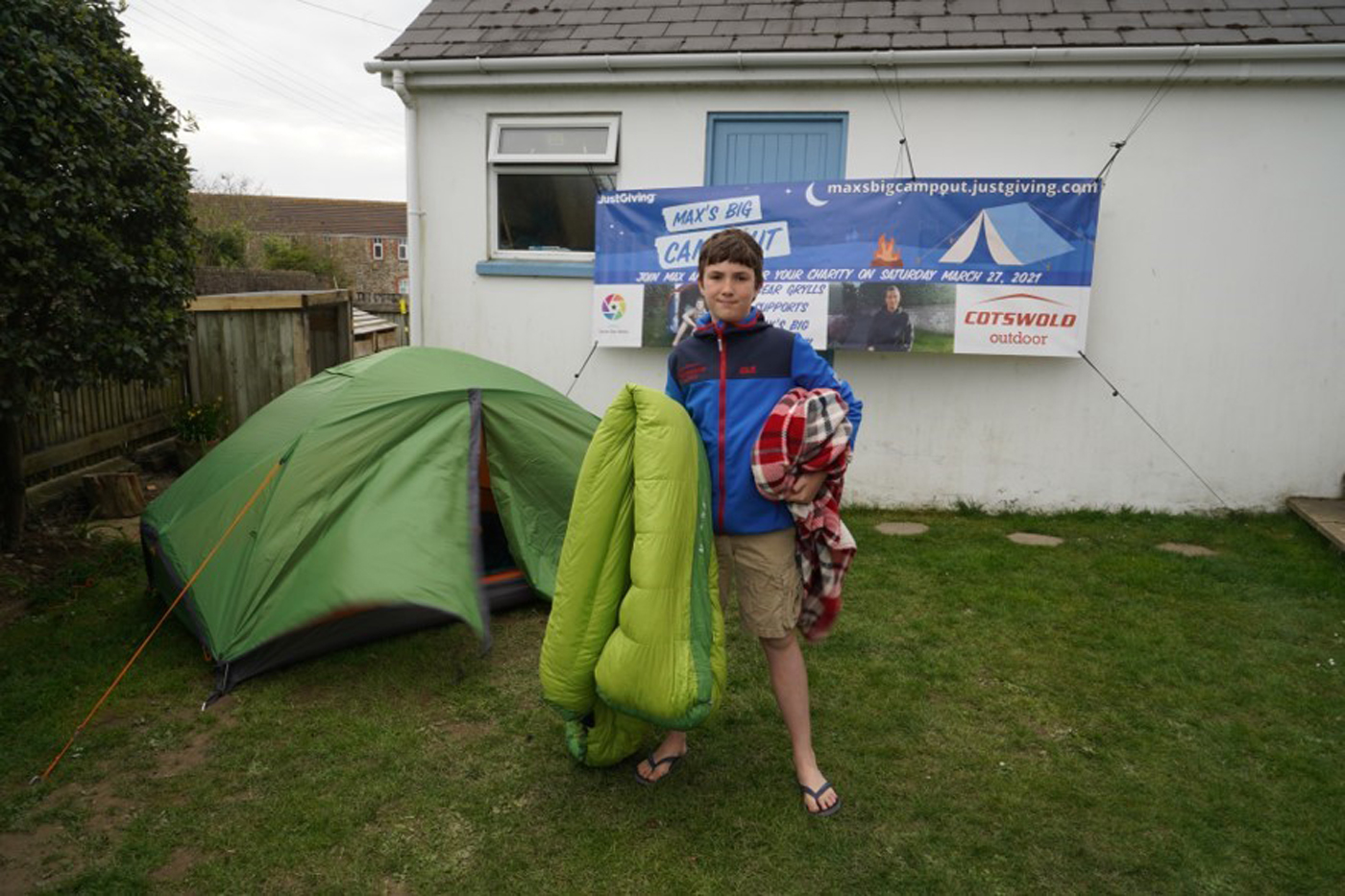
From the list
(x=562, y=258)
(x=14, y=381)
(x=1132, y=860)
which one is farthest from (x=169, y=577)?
(x=1132, y=860)

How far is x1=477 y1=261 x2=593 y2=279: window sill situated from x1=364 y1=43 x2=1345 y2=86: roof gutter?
1.31m

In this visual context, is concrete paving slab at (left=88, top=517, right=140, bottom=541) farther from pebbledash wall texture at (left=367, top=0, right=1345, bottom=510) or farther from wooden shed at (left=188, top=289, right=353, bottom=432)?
pebbledash wall texture at (left=367, top=0, right=1345, bottom=510)

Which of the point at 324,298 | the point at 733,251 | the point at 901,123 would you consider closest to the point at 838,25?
the point at 901,123

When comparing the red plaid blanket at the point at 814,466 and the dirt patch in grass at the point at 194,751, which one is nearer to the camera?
the red plaid blanket at the point at 814,466

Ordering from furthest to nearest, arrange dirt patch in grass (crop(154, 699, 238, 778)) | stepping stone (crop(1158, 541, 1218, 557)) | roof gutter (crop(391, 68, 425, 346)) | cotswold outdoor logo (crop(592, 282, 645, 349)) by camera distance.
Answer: roof gutter (crop(391, 68, 425, 346)), cotswold outdoor logo (crop(592, 282, 645, 349)), stepping stone (crop(1158, 541, 1218, 557)), dirt patch in grass (crop(154, 699, 238, 778))

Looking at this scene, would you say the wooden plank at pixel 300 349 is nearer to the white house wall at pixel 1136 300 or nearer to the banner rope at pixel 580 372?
the banner rope at pixel 580 372

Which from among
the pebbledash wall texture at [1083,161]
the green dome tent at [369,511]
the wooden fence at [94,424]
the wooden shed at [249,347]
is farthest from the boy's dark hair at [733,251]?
the wooden shed at [249,347]

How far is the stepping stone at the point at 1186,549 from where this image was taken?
5195 mm

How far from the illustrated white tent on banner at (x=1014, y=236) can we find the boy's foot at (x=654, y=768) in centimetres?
420

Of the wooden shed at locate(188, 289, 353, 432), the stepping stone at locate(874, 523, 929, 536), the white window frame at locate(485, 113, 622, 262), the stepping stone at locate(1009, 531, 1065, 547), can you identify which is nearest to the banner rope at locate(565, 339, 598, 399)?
the white window frame at locate(485, 113, 622, 262)

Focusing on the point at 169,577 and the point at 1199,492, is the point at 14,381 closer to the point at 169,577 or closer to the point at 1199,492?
the point at 169,577

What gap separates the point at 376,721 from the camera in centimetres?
337

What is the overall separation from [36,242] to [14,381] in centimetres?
75

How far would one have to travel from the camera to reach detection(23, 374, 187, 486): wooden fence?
568 centimetres
